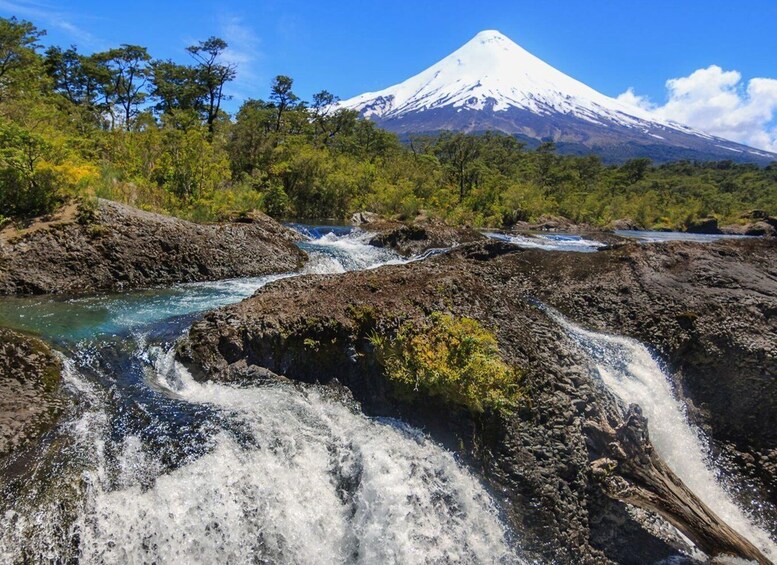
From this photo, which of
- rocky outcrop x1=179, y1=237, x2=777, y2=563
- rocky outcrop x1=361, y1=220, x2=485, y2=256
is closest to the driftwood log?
rocky outcrop x1=179, y1=237, x2=777, y2=563

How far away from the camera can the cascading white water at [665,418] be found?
640cm

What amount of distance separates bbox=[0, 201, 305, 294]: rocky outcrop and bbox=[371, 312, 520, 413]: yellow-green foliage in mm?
7437

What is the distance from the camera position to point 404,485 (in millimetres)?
5109

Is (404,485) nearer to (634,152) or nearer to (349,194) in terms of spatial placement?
(349,194)

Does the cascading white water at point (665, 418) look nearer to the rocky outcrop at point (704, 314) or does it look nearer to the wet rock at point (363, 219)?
the rocky outcrop at point (704, 314)

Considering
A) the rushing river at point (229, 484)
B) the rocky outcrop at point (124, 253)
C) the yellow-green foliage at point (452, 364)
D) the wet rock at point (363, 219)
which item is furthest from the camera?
the wet rock at point (363, 219)

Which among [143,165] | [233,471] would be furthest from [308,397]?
[143,165]

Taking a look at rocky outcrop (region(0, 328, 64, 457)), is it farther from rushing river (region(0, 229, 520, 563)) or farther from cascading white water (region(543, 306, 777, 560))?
cascading white water (region(543, 306, 777, 560))

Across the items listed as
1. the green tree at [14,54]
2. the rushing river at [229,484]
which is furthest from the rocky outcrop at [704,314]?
the green tree at [14,54]

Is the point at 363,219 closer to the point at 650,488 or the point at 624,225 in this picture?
the point at 650,488

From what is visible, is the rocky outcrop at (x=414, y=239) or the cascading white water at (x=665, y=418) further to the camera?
the rocky outcrop at (x=414, y=239)

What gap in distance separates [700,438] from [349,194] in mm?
28031

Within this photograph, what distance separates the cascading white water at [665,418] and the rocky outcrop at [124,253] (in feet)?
29.2

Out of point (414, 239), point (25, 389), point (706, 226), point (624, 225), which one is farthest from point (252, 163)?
point (706, 226)
